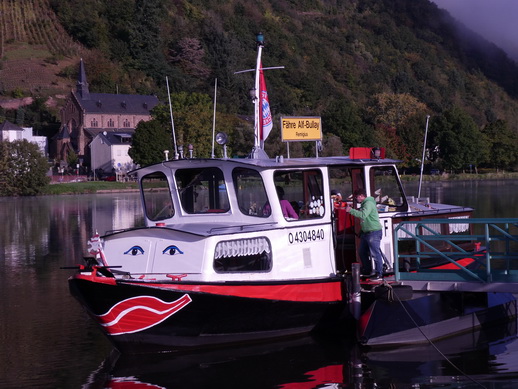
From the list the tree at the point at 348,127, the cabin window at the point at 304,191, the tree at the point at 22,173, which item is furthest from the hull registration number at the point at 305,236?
the tree at the point at 348,127

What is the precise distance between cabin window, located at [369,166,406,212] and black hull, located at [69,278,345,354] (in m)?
2.98

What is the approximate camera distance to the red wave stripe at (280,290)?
16.5m

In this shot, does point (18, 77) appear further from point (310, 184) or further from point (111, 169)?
point (310, 184)

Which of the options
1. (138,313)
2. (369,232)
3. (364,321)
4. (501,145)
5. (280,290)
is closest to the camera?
(138,313)

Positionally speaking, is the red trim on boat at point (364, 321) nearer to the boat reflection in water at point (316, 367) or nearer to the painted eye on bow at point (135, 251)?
the boat reflection in water at point (316, 367)

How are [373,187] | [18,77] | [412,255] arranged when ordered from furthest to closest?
[18,77] < [373,187] < [412,255]

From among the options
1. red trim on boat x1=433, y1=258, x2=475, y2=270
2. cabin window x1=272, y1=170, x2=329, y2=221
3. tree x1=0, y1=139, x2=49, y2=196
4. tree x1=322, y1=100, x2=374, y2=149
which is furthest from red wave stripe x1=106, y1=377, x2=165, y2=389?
tree x1=322, y1=100, x2=374, y2=149

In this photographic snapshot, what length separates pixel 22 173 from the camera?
319 ft

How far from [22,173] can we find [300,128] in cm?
8157

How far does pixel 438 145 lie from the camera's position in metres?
134

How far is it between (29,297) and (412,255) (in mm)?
12274

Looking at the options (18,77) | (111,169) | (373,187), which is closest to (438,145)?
(111,169)

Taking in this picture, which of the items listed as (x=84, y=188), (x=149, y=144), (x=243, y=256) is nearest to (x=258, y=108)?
(x=243, y=256)

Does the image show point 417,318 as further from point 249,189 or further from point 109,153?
point 109,153
